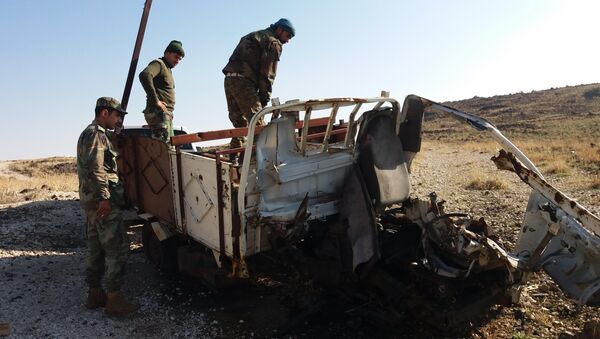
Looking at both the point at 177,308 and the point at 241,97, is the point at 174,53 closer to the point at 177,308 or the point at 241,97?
the point at 241,97

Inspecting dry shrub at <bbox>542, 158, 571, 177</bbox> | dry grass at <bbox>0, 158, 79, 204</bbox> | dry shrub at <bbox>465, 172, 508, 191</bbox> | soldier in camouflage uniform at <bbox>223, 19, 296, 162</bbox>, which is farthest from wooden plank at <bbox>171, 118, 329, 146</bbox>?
dry shrub at <bbox>542, 158, 571, 177</bbox>

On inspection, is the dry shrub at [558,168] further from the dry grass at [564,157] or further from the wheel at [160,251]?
the wheel at [160,251]

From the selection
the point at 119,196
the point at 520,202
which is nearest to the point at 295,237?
the point at 119,196

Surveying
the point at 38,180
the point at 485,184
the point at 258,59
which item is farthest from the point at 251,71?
the point at 38,180

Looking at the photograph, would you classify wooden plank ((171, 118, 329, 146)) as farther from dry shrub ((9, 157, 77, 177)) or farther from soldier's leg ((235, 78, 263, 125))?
dry shrub ((9, 157, 77, 177))

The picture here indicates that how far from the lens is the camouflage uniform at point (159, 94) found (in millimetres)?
7000

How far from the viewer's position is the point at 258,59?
7.21 m

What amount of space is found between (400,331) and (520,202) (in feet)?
19.8

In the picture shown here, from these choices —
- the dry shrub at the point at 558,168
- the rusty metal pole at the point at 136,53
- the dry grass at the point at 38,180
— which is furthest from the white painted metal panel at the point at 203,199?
the dry shrub at the point at 558,168

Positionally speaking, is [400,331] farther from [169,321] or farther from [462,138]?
[462,138]

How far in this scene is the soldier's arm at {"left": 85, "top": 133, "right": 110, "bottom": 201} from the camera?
16.3 feet

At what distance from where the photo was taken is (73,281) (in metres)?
6.00

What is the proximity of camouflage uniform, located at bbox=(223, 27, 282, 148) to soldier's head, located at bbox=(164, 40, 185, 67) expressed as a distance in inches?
28.7

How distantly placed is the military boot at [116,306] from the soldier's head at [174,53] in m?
3.68
